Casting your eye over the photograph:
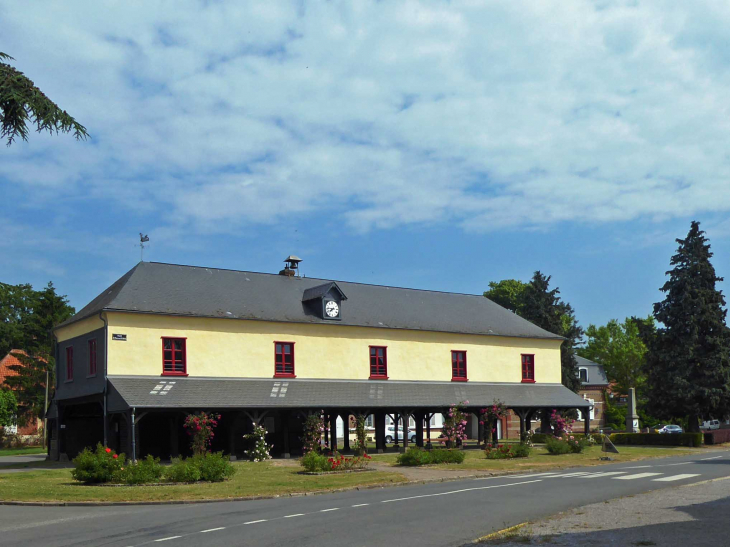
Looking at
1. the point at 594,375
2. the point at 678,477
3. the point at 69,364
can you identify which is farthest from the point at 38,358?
the point at 678,477

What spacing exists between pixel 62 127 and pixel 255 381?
677 inches

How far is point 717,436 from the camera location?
50469mm

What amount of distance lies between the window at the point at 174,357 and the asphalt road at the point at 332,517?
14.7 metres

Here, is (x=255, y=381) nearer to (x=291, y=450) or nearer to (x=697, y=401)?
(x=291, y=450)

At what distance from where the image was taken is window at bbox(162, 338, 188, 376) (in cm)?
3322

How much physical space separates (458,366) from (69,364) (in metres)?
20.3

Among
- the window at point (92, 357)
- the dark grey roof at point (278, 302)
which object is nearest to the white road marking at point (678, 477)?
the dark grey roof at point (278, 302)

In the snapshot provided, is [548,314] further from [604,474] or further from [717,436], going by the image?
[604,474]

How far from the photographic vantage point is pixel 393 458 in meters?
34.3

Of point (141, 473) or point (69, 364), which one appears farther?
point (69, 364)

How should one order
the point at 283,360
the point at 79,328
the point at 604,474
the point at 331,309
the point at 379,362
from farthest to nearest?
the point at 379,362
the point at 331,309
the point at 283,360
the point at 79,328
the point at 604,474

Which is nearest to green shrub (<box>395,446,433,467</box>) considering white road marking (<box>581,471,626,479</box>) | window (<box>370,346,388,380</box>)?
white road marking (<box>581,471,626,479</box>)

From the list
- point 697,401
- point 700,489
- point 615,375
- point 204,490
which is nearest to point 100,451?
point 204,490

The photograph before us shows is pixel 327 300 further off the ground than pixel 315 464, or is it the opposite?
pixel 327 300
